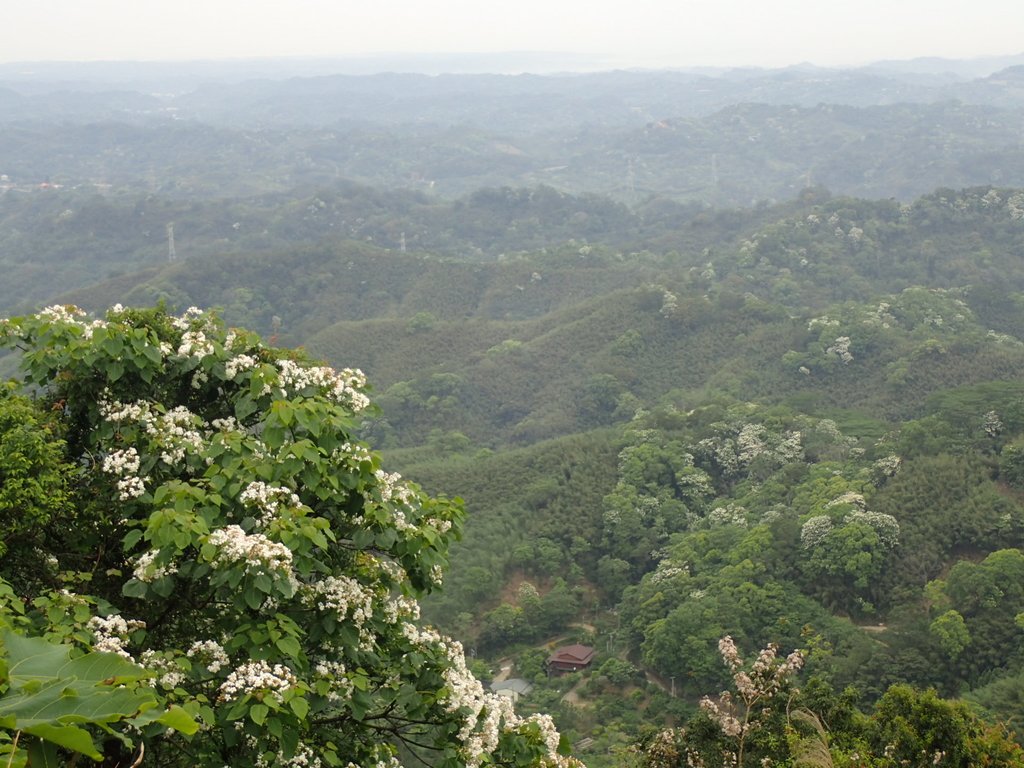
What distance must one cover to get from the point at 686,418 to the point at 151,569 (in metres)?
38.3

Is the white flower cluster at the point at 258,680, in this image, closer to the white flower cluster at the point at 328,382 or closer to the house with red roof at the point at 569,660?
the white flower cluster at the point at 328,382

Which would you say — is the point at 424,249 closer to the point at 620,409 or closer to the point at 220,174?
the point at 620,409

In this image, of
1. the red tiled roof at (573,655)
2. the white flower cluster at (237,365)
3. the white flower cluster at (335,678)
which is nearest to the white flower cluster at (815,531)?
the red tiled roof at (573,655)

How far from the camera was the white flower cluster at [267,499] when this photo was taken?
222 inches

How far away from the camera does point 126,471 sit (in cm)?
630

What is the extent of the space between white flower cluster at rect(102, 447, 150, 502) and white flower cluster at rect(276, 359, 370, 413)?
1.17 meters

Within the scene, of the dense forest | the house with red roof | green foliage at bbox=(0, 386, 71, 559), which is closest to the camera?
green foliage at bbox=(0, 386, 71, 559)

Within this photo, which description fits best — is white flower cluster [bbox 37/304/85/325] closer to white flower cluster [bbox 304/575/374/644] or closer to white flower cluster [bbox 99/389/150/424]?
white flower cluster [bbox 99/389/150/424]

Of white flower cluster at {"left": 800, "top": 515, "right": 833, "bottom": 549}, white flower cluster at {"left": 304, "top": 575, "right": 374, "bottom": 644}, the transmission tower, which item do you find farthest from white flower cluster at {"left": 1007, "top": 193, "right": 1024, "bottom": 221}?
the transmission tower

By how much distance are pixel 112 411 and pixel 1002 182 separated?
489 feet

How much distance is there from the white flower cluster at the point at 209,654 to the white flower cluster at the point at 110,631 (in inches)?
13.7

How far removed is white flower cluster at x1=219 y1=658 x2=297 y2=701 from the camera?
191 inches

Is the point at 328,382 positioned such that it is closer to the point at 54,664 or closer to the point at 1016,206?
the point at 54,664

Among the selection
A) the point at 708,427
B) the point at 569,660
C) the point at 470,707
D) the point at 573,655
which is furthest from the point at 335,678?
the point at 708,427
